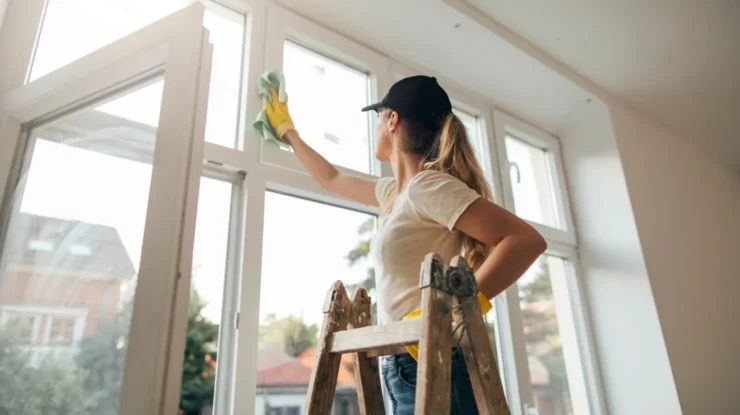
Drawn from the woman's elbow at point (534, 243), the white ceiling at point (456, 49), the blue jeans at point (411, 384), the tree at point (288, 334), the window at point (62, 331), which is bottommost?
the blue jeans at point (411, 384)

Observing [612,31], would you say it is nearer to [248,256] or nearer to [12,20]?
[248,256]

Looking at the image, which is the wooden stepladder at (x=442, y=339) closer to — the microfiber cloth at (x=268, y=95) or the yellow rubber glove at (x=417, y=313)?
the yellow rubber glove at (x=417, y=313)

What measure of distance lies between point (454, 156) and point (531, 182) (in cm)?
184

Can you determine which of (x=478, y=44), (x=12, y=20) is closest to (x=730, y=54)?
(x=478, y=44)

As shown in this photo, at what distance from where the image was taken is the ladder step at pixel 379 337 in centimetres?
83

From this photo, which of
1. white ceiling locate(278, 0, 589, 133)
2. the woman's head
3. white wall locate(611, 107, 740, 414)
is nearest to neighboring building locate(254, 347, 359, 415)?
the woman's head

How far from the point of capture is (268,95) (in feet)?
5.38

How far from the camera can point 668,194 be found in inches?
115

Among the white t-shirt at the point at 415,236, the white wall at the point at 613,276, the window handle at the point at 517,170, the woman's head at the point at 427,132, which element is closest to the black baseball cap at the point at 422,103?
the woman's head at the point at 427,132

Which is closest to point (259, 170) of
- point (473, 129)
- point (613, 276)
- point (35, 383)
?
point (35, 383)

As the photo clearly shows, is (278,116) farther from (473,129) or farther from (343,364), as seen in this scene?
(473,129)

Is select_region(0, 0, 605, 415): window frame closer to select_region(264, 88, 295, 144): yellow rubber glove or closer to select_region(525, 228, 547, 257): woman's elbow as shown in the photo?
select_region(264, 88, 295, 144): yellow rubber glove

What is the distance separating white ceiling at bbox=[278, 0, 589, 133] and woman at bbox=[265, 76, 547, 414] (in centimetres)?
85

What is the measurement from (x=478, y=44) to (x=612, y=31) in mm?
658
